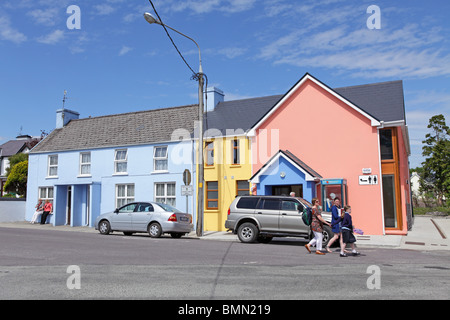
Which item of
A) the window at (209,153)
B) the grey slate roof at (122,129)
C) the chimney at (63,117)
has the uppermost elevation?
the chimney at (63,117)

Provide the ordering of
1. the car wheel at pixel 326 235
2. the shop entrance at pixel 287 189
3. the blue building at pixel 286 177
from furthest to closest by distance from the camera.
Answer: the shop entrance at pixel 287 189 < the blue building at pixel 286 177 < the car wheel at pixel 326 235

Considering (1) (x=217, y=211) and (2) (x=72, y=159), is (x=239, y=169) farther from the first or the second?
(2) (x=72, y=159)

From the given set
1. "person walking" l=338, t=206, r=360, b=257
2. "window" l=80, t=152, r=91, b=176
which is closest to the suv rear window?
"person walking" l=338, t=206, r=360, b=257

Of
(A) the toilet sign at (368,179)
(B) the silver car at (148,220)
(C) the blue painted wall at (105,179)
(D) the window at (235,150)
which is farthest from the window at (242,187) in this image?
(A) the toilet sign at (368,179)

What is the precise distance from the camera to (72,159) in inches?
1131

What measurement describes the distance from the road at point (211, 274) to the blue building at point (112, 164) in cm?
1240

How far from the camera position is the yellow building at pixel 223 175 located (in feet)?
75.9

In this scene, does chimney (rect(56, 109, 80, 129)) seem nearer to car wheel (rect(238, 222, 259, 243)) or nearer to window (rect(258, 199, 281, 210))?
car wheel (rect(238, 222, 259, 243))

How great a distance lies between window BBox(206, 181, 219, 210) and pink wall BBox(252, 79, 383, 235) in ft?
9.14

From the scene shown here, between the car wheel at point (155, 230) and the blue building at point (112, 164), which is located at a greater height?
the blue building at point (112, 164)

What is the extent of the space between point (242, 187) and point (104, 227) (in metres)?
7.88

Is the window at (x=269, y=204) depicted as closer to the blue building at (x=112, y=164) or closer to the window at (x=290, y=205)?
the window at (x=290, y=205)

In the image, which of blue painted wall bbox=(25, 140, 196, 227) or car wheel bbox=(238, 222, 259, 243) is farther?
blue painted wall bbox=(25, 140, 196, 227)

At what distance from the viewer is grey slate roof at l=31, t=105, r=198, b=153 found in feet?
86.6
